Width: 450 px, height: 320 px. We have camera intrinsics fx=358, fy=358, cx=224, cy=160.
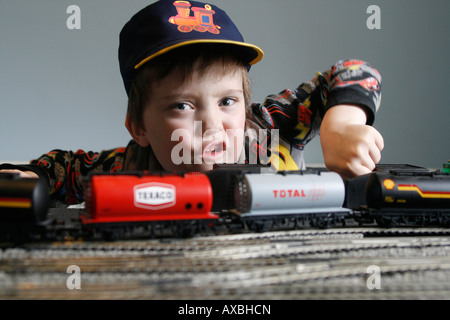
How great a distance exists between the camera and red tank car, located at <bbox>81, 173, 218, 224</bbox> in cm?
76

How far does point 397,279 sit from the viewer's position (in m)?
Answer: 0.62

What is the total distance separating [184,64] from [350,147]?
61cm

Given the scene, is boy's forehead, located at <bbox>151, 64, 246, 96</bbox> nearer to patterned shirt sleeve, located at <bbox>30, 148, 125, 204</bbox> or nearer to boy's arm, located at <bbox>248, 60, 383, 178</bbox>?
boy's arm, located at <bbox>248, 60, 383, 178</bbox>

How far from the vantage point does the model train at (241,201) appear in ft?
Result: 2.49

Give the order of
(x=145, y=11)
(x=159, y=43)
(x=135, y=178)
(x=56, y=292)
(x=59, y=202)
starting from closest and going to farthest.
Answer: (x=56, y=292)
(x=135, y=178)
(x=159, y=43)
(x=145, y=11)
(x=59, y=202)

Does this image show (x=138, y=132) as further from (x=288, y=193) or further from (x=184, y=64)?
(x=288, y=193)

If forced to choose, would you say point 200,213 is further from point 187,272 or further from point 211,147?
point 211,147

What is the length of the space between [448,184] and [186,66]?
0.86 m

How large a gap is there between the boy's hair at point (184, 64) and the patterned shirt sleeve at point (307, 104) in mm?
474

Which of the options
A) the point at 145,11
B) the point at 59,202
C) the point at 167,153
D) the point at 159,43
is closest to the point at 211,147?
the point at 167,153

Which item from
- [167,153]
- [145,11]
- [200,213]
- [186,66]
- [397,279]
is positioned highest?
[145,11]

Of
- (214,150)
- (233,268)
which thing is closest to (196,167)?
(214,150)

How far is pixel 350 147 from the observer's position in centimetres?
111

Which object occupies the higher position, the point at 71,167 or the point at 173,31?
the point at 173,31
